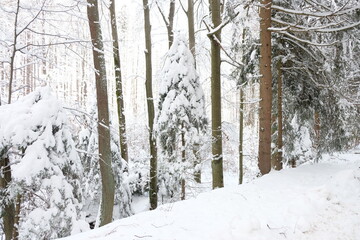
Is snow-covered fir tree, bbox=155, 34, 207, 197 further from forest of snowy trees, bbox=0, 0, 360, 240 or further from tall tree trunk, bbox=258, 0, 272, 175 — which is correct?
tall tree trunk, bbox=258, 0, 272, 175

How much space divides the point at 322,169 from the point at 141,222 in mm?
4705

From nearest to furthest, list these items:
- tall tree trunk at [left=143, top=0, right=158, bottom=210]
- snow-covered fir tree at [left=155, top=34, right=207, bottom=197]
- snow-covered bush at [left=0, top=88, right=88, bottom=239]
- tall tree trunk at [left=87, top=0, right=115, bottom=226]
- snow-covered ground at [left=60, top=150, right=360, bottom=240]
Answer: snow-covered ground at [left=60, top=150, right=360, bottom=240] < snow-covered bush at [left=0, top=88, right=88, bottom=239] < tall tree trunk at [left=87, top=0, right=115, bottom=226] < snow-covered fir tree at [left=155, top=34, right=207, bottom=197] < tall tree trunk at [left=143, top=0, right=158, bottom=210]

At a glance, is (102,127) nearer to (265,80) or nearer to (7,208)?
(7,208)

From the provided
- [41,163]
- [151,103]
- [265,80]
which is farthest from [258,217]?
[151,103]

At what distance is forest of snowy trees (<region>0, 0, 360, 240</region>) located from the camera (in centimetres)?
468

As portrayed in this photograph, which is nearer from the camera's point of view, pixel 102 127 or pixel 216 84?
pixel 102 127

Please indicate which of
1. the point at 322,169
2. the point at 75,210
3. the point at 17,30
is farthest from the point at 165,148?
the point at 17,30

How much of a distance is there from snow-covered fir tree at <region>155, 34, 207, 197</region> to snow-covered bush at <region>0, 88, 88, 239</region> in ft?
11.3

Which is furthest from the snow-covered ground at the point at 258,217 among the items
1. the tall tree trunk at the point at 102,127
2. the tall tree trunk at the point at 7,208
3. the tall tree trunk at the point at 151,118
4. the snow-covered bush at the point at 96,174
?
the snow-covered bush at the point at 96,174

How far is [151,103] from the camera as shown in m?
10.0

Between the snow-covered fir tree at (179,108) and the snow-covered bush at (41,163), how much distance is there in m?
3.44

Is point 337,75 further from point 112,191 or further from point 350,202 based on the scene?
point 112,191

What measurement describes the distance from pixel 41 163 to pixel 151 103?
5.84m

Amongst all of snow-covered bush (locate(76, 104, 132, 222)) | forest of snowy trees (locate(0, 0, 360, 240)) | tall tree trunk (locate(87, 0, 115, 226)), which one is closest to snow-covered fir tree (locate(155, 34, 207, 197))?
forest of snowy trees (locate(0, 0, 360, 240))
